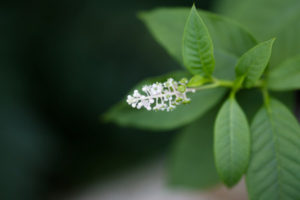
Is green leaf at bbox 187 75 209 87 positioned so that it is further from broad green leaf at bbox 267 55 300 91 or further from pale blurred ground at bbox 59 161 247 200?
pale blurred ground at bbox 59 161 247 200

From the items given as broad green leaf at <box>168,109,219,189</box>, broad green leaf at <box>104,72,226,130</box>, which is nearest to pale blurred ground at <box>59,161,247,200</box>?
broad green leaf at <box>168,109,219,189</box>

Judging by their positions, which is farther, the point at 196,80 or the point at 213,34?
the point at 213,34

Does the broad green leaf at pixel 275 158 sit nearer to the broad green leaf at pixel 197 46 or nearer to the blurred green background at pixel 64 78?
the broad green leaf at pixel 197 46

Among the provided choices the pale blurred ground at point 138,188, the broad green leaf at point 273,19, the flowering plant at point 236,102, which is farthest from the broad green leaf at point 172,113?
the pale blurred ground at point 138,188

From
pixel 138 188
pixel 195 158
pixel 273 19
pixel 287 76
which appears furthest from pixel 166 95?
pixel 138 188

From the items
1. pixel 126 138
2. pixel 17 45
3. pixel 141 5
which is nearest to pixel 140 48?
pixel 141 5

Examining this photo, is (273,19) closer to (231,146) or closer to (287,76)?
(287,76)
